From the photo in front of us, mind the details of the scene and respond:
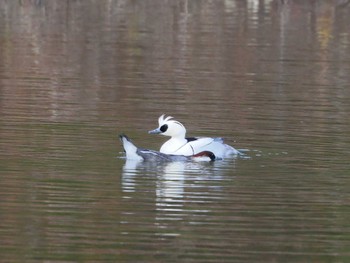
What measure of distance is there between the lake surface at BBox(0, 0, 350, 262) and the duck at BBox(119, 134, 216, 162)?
116 millimetres

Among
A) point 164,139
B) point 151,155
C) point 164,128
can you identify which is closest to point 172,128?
point 164,128

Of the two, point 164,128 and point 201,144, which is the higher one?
point 164,128

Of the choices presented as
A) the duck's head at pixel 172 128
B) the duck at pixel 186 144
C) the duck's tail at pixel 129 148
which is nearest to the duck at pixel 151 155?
the duck's tail at pixel 129 148

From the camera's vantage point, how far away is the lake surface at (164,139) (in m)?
12.0

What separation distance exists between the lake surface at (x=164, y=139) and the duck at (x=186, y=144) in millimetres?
298

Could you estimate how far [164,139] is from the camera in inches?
768

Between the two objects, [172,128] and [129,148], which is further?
[172,128]

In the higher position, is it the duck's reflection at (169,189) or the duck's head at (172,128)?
the duck's head at (172,128)

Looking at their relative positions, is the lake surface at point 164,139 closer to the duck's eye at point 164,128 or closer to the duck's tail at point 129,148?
the duck's tail at point 129,148

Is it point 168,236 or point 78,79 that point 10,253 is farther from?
point 78,79

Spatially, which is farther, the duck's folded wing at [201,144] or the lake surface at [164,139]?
the duck's folded wing at [201,144]

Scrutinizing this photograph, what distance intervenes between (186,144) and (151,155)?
0.71 m

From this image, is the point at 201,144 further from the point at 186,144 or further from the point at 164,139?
the point at 164,139

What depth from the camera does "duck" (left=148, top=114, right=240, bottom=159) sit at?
17.1 m
